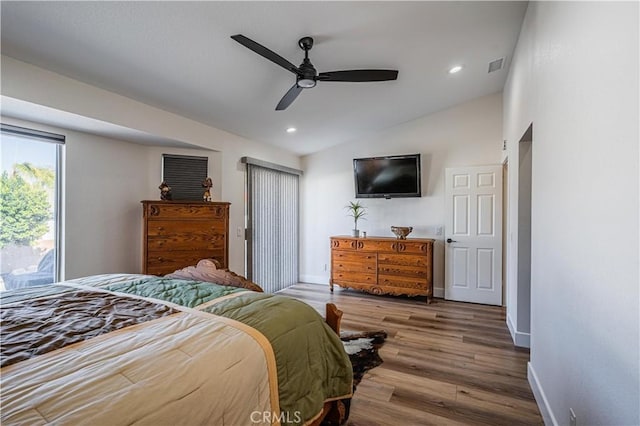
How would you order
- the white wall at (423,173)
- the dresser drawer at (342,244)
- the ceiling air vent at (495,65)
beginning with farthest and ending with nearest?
the dresser drawer at (342,244)
the white wall at (423,173)
the ceiling air vent at (495,65)

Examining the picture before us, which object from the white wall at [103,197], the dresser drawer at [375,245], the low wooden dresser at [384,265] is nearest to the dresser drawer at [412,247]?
the low wooden dresser at [384,265]

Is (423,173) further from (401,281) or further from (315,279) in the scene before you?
(315,279)

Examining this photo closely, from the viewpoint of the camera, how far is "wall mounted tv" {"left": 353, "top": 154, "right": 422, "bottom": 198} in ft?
15.5

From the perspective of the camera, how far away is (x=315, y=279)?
5.74m

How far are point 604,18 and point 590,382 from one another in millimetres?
1480

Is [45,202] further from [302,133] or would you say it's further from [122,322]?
[302,133]

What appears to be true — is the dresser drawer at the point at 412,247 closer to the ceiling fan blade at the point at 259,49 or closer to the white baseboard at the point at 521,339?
the white baseboard at the point at 521,339

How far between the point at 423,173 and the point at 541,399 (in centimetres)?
348

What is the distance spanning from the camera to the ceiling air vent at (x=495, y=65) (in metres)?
3.39

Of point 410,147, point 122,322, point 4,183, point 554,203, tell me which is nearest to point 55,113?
point 4,183

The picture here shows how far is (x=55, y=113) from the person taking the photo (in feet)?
8.30

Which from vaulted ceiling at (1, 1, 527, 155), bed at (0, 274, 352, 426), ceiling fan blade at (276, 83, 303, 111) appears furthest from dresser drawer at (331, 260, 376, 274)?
bed at (0, 274, 352, 426)

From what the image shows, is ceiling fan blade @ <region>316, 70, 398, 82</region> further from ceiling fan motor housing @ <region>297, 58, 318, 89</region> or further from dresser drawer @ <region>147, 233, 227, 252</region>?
dresser drawer @ <region>147, 233, 227, 252</region>

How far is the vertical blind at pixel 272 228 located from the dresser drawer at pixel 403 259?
1.77 m
